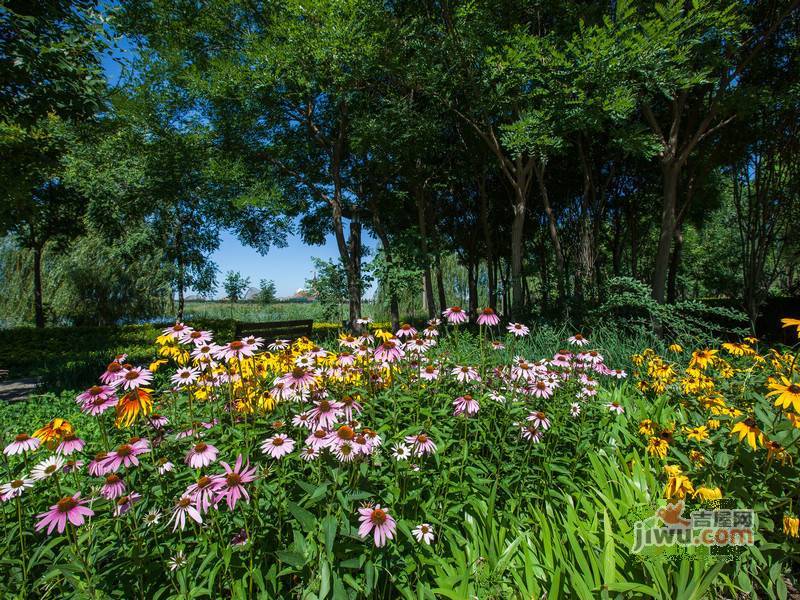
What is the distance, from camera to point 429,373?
252 centimetres

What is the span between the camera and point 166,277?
1347 cm

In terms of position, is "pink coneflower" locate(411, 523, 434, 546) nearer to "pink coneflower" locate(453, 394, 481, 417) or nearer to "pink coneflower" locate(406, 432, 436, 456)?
"pink coneflower" locate(406, 432, 436, 456)

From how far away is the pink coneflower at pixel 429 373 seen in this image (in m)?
2.47

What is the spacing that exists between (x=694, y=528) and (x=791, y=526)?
381 mm

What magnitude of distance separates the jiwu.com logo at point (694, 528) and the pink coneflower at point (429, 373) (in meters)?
1.30

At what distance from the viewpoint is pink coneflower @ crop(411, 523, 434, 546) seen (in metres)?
1.67

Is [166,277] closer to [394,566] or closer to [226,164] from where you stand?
[226,164]

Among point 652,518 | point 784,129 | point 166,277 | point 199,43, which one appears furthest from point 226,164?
point 784,129

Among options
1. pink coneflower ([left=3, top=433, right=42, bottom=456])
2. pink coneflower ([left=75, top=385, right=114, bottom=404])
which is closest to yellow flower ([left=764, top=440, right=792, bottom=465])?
pink coneflower ([left=75, top=385, right=114, bottom=404])

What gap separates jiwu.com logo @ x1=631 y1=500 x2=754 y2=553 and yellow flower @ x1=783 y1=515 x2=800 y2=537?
Answer: 0.11 metres

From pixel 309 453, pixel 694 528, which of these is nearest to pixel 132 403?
pixel 309 453

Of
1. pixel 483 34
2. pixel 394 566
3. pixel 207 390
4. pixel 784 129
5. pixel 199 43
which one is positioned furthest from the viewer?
pixel 199 43

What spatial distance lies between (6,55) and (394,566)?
7.56 meters

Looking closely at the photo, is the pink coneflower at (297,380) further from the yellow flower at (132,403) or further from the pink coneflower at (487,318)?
the pink coneflower at (487,318)
